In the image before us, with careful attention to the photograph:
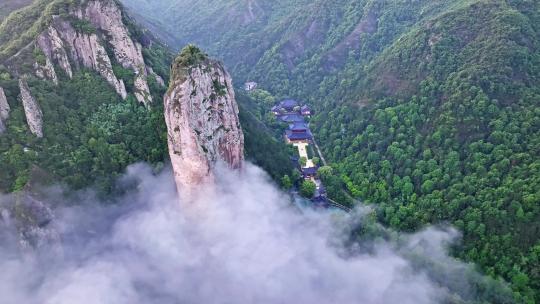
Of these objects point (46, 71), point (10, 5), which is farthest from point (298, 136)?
point (10, 5)

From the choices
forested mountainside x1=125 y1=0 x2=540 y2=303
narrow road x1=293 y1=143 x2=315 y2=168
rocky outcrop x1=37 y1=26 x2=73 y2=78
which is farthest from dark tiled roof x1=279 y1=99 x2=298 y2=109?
rocky outcrop x1=37 y1=26 x2=73 y2=78

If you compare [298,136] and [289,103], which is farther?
[289,103]

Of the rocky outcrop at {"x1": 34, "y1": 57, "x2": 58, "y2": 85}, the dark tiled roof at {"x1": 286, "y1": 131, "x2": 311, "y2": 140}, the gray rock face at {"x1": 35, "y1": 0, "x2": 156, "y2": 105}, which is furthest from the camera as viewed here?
the dark tiled roof at {"x1": 286, "y1": 131, "x2": 311, "y2": 140}

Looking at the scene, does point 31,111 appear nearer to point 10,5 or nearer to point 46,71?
point 46,71

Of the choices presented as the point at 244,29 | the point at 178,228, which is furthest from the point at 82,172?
the point at 244,29

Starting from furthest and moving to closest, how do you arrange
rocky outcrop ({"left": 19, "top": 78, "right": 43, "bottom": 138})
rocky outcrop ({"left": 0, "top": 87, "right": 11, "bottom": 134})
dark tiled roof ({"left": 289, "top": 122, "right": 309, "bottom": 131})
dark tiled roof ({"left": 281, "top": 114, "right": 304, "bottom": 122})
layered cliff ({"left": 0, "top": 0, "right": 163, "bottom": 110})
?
dark tiled roof ({"left": 281, "top": 114, "right": 304, "bottom": 122}) < dark tiled roof ({"left": 289, "top": 122, "right": 309, "bottom": 131}) < layered cliff ({"left": 0, "top": 0, "right": 163, "bottom": 110}) < rocky outcrop ({"left": 19, "top": 78, "right": 43, "bottom": 138}) < rocky outcrop ({"left": 0, "top": 87, "right": 11, "bottom": 134})

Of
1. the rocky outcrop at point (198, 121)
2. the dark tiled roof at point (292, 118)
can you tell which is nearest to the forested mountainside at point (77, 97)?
the rocky outcrop at point (198, 121)

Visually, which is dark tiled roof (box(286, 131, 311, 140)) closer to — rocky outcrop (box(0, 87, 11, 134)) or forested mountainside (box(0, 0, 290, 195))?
forested mountainside (box(0, 0, 290, 195))

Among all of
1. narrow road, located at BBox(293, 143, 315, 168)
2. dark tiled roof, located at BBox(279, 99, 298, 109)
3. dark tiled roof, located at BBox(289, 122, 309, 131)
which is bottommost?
narrow road, located at BBox(293, 143, 315, 168)
